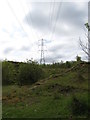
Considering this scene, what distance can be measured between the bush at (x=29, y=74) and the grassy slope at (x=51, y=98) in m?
4.35

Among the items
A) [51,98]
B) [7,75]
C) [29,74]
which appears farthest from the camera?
[7,75]

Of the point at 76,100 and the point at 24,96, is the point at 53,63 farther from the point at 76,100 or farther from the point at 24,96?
the point at 76,100

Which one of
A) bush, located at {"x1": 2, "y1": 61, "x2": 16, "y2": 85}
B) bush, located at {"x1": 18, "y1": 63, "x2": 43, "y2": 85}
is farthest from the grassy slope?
bush, located at {"x1": 2, "y1": 61, "x2": 16, "y2": 85}

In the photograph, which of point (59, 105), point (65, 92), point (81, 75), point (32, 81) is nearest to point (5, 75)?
point (32, 81)

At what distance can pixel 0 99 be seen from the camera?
14.8m

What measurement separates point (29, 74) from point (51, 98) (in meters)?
10.1

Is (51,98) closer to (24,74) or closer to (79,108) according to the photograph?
(79,108)

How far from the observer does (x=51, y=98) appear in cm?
1366

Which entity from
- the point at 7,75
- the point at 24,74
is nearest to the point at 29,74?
the point at 24,74

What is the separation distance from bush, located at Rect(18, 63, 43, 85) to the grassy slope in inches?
171

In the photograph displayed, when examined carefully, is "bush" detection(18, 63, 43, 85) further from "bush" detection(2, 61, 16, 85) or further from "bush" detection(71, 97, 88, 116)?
"bush" detection(71, 97, 88, 116)

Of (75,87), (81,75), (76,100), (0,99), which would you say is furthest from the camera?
(81,75)

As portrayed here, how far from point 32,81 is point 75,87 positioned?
313 inches

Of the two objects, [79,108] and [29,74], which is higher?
[29,74]
